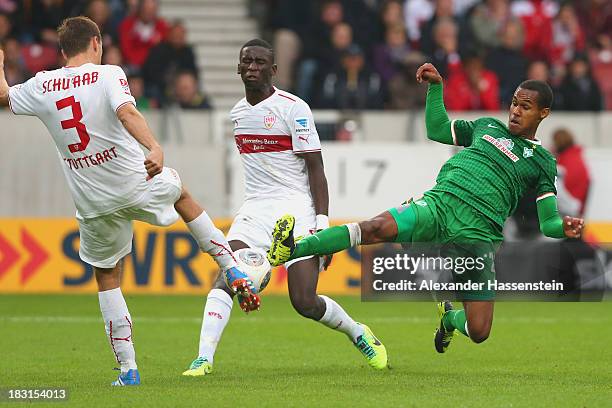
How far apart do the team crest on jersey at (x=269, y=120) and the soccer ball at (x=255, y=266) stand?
3.19 ft

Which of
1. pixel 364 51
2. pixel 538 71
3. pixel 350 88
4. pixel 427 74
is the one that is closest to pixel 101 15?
pixel 350 88

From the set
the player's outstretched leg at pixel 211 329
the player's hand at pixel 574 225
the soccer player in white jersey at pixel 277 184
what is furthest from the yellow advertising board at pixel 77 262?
the player's hand at pixel 574 225

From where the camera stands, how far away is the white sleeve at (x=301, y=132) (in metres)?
9.68

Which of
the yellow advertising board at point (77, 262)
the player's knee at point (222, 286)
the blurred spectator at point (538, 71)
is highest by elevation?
the blurred spectator at point (538, 71)

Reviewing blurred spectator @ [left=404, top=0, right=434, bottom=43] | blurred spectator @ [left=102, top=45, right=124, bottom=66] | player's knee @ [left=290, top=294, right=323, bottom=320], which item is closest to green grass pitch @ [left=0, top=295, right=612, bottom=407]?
player's knee @ [left=290, top=294, right=323, bottom=320]

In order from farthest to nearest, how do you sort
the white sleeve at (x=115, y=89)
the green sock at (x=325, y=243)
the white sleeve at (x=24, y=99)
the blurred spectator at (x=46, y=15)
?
1. the blurred spectator at (x=46, y=15)
2. the green sock at (x=325, y=243)
3. the white sleeve at (x=24, y=99)
4. the white sleeve at (x=115, y=89)

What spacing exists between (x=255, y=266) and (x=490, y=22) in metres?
12.5

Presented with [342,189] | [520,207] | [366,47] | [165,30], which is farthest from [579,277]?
[165,30]

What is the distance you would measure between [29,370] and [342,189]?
883cm

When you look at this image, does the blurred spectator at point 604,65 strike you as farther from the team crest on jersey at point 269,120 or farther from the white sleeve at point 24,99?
the white sleeve at point 24,99

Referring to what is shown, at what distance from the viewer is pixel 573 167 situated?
58.8 ft

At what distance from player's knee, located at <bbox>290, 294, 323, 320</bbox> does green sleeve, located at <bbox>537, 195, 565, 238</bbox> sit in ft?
5.68

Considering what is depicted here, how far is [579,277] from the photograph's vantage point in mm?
15805

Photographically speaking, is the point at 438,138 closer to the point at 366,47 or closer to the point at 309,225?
the point at 309,225
